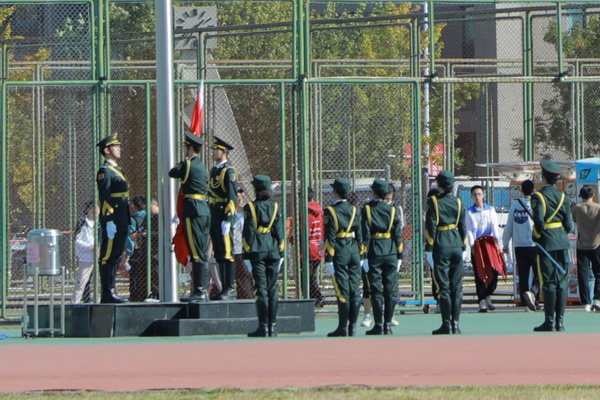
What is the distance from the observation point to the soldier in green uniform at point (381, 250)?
13352 mm

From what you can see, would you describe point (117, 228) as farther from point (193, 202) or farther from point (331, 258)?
point (331, 258)

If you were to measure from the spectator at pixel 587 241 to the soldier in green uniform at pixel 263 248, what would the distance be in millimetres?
5443

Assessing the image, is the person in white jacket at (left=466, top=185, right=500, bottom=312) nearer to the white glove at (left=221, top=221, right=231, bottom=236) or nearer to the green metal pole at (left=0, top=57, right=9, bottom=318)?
the white glove at (left=221, top=221, right=231, bottom=236)

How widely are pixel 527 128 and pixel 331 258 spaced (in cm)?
617

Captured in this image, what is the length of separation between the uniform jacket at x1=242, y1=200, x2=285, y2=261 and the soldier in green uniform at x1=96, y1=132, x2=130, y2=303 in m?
1.53

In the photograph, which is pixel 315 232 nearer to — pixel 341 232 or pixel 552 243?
pixel 341 232

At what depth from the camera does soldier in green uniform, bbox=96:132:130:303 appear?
535 inches

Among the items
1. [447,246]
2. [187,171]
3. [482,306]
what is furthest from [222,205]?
[482,306]

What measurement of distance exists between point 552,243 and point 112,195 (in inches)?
190

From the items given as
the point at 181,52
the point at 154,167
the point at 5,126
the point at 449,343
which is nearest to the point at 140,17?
the point at 181,52

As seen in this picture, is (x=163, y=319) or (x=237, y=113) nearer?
(x=163, y=319)

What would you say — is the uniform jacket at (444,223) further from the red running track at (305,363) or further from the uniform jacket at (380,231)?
the red running track at (305,363)

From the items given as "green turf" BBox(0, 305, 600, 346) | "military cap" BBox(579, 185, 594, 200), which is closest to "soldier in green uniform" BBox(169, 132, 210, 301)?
"green turf" BBox(0, 305, 600, 346)

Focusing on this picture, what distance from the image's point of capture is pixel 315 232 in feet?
56.6
